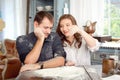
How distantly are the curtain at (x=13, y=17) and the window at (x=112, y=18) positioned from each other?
1.79m

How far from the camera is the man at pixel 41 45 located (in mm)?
1925

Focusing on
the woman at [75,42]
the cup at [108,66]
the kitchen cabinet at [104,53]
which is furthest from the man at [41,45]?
the kitchen cabinet at [104,53]

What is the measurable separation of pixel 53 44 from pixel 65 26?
0.70 ft

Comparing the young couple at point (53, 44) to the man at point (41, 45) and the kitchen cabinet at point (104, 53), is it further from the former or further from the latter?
the kitchen cabinet at point (104, 53)

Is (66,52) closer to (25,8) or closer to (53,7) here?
(53,7)

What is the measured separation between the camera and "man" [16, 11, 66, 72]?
192 centimetres

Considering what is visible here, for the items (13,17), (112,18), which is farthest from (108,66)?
(13,17)

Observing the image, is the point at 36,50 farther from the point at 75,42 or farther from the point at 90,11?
the point at 90,11

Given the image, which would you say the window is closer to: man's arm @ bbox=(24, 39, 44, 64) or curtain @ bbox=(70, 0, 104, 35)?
curtain @ bbox=(70, 0, 104, 35)

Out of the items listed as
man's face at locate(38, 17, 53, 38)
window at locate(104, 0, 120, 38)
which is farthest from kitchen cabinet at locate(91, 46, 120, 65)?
man's face at locate(38, 17, 53, 38)

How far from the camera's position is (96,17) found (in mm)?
4133

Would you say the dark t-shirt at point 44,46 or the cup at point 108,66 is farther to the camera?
the dark t-shirt at point 44,46

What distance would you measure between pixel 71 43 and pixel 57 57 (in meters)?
0.32

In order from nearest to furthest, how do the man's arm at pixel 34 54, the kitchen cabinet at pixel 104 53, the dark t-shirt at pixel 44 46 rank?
the man's arm at pixel 34 54
the dark t-shirt at pixel 44 46
the kitchen cabinet at pixel 104 53
